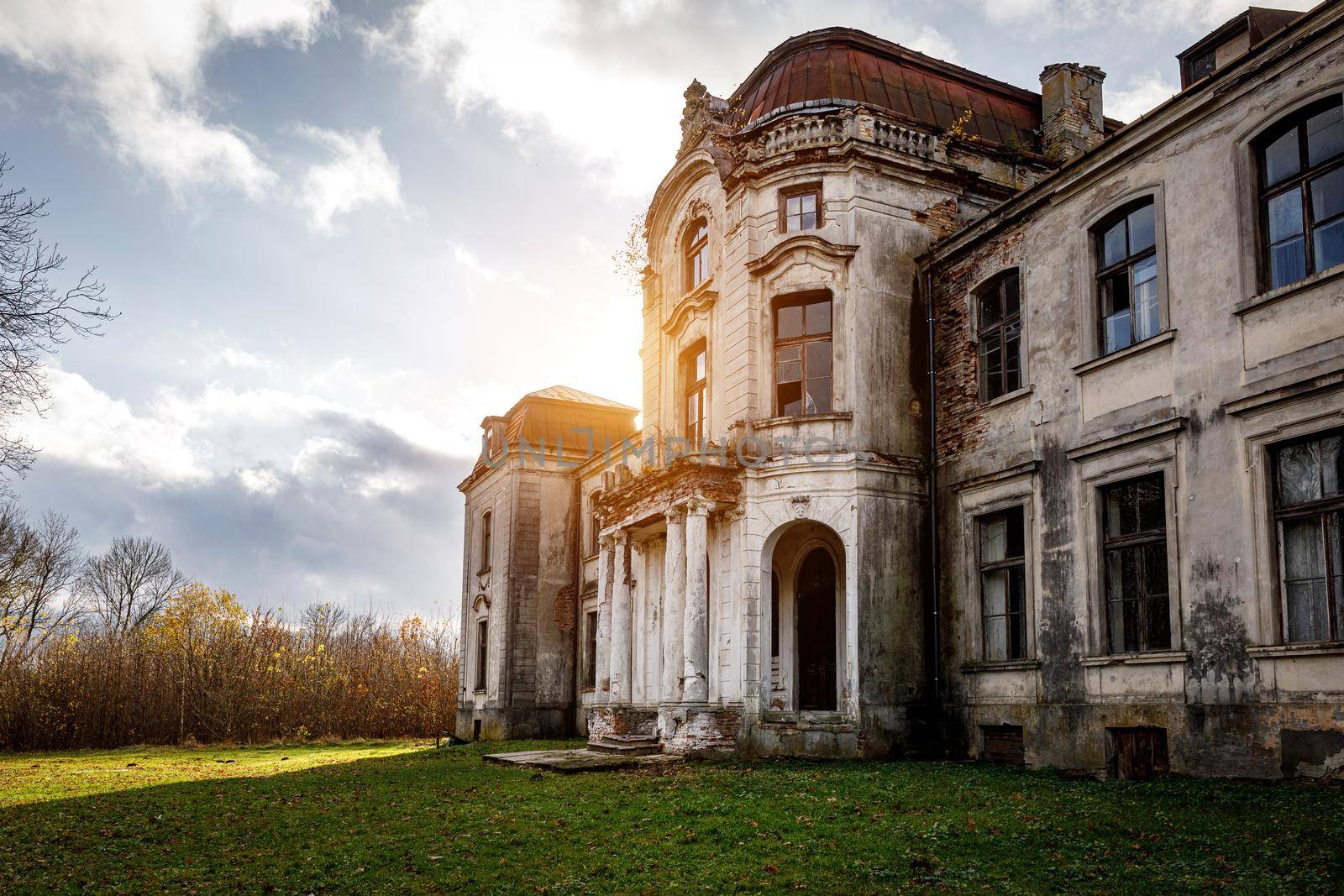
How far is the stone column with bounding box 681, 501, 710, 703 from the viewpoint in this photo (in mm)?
18656

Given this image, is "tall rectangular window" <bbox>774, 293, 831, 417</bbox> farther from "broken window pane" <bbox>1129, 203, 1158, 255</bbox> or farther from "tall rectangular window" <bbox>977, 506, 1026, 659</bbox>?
"broken window pane" <bbox>1129, 203, 1158, 255</bbox>

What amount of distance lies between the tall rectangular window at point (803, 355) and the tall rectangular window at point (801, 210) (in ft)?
4.28

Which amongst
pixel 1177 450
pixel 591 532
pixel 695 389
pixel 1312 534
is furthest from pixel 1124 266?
pixel 591 532

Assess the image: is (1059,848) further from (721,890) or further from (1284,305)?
(1284,305)

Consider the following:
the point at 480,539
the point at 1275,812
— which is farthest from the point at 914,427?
the point at 480,539

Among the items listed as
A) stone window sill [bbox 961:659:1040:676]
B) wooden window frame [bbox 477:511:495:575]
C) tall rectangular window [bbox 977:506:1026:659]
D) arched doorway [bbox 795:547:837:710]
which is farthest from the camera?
wooden window frame [bbox 477:511:495:575]

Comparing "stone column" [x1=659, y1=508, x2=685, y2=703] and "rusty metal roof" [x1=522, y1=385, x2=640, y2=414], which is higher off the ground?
"rusty metal roof" [x1=522, y1=385, x2=640, y2=414]

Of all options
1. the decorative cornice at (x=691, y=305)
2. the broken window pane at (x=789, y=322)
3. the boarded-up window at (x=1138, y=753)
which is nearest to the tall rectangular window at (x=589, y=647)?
the decorative cornice at (x=691, y=305)

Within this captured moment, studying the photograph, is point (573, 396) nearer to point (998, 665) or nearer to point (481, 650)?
point (481, 650)

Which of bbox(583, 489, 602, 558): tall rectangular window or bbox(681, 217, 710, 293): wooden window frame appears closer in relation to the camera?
bbox(681, 217, 710, 293): wooden window frame

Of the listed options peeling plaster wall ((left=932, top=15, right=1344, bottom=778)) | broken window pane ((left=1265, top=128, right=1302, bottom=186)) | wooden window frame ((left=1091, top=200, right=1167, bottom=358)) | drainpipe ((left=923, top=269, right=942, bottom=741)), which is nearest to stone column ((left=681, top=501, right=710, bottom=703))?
drainpipe ((left=923, top=269, right=942, bottom=741))

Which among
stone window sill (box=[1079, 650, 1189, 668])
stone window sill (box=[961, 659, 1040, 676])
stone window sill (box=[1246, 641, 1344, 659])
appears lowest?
stone window sill (box=[961, 659, 1040, 676])

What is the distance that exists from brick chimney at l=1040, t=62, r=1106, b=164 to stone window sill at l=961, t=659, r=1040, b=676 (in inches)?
402

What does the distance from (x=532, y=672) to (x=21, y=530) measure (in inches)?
952
